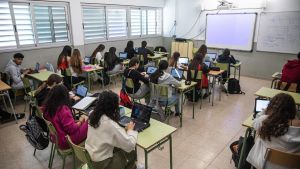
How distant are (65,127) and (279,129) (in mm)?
2130

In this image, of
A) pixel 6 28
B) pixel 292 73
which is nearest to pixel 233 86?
pixel 292 73

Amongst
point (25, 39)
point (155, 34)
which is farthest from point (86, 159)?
point (155, 34)

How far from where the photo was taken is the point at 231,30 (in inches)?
291

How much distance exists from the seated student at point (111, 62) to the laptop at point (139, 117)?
3560 millimetres

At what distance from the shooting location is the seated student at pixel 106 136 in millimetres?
1806

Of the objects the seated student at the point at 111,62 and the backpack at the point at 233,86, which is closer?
the backpack at the point at 233,86

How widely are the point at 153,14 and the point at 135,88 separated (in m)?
6.02

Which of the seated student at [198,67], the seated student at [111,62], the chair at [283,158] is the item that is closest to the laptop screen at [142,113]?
the chair at [283,158]

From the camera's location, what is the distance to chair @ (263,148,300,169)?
5.93 ft

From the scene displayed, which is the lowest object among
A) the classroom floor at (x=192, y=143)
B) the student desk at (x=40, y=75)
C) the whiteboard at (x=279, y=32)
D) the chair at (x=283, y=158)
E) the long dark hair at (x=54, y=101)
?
the classroom floor at (x=192, y=143)

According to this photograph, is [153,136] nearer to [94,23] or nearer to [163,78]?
[163,78]

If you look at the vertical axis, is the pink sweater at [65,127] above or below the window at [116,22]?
below

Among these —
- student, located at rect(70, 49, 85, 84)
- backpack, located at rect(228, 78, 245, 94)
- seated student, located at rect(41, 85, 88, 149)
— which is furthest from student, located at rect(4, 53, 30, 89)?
backpack, located at rect(228, 78, 245, 94)

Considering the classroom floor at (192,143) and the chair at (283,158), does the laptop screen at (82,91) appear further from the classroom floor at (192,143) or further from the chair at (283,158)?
the chair at (283,158)
